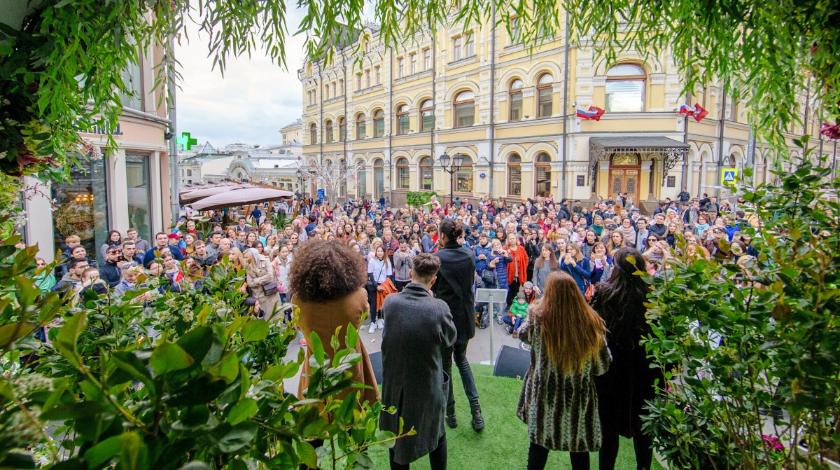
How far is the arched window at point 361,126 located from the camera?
36134mm

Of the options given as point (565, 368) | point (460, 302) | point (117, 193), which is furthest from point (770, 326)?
point (117, 193)

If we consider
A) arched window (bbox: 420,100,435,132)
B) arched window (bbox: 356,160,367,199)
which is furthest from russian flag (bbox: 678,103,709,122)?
arched window (bbox: 356,160,367,199)

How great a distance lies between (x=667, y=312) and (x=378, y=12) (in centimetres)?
229

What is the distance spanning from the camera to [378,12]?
2713mm

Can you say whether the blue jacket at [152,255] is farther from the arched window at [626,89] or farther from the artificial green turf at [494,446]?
the arched window at [626,89]

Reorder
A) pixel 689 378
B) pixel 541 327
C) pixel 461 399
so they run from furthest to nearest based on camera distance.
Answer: pixel 461 399, pixel 541 327, pixel 689 378

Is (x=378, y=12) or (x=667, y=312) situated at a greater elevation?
(x=378, y=12)

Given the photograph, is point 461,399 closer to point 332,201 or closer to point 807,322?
point 807,322

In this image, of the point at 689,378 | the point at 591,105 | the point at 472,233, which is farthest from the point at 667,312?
the point at 591,105

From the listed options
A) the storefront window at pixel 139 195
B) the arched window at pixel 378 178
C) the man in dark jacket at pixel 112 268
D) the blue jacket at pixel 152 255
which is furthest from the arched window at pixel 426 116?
the man in dark jacket at pixel 112 268

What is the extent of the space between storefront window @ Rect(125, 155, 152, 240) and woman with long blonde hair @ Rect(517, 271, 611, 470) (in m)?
12.0

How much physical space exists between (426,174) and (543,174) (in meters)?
9.52

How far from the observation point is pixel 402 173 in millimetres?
33219

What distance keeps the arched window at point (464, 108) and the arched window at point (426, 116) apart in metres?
1.92
